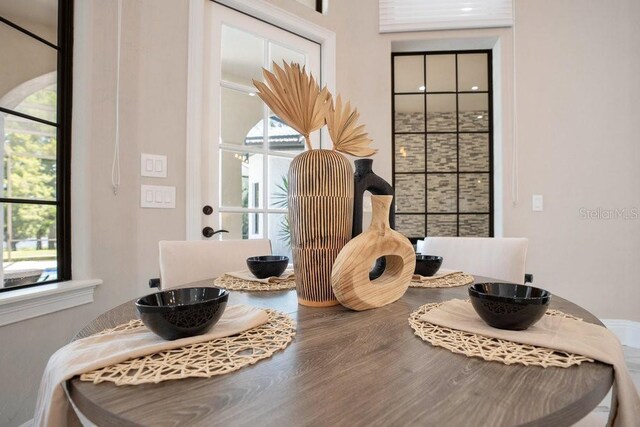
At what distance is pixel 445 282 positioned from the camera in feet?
3.35

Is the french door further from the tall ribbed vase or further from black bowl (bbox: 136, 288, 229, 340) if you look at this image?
black bowl (bbox: 136, 288, 229, 340)

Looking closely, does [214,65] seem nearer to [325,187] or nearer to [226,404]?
[325,187]

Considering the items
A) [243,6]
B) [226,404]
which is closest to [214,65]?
[243,6]

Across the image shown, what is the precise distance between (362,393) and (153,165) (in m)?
1.80

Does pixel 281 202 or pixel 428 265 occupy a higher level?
pixel 281 202

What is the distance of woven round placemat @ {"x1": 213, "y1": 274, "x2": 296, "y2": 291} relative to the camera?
0.96m

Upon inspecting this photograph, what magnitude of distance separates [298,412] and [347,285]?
35 cm

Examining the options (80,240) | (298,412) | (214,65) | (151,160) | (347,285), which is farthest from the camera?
(214,65)

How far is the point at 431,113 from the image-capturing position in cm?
282

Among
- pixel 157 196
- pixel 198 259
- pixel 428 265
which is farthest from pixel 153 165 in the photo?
pixel 428 265

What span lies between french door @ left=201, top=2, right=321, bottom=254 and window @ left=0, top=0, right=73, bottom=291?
0.68 meters

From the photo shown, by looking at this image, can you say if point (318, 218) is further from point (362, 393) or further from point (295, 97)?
point (362, 393)

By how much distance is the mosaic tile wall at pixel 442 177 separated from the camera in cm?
276

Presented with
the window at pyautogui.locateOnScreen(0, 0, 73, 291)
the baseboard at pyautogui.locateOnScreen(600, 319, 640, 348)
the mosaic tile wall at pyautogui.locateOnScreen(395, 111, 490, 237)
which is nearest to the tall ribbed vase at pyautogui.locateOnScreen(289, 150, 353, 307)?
the window at pyautogui.locateOnScreen(0, 0, 73, 291)
